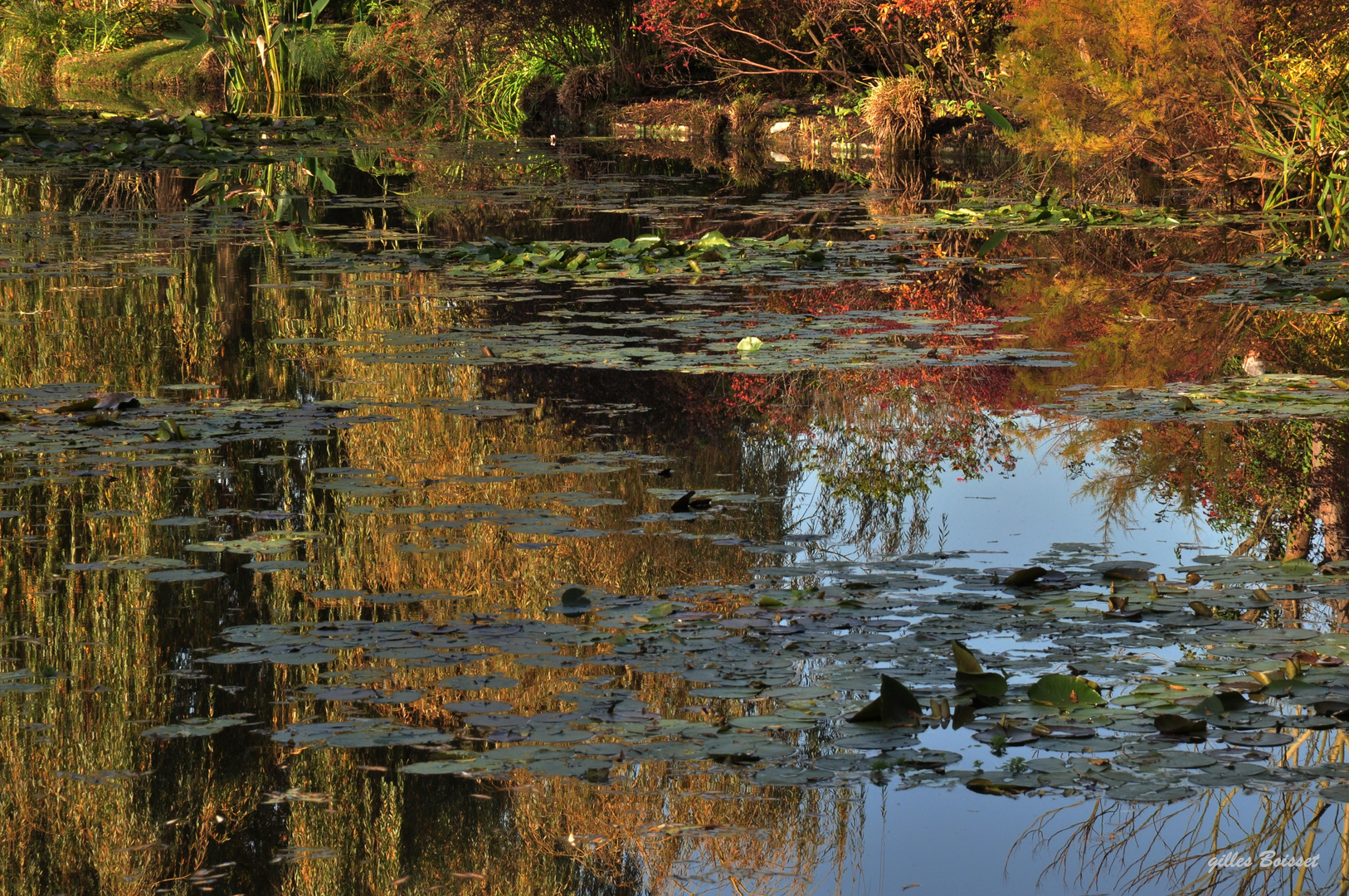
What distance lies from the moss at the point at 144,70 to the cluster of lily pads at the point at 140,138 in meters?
10.5

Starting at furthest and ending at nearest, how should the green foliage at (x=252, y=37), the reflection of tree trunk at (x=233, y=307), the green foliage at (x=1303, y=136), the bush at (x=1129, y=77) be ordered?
the green foliage at (x=252, y=37)
the bush at (x=1129, y=77)
the green foliage at (x=1303, y=136)
the reflection of tree trunk at (x=233, y=307)

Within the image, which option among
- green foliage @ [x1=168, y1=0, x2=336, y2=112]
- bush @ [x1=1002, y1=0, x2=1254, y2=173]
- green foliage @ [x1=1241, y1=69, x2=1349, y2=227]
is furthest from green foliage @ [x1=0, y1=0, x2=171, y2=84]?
green foliage @ [x1=1241, y1=69, x2=1349, y2=227]

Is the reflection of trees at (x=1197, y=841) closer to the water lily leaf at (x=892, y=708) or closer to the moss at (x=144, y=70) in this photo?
the water lily leaf at (x=892, y=708)

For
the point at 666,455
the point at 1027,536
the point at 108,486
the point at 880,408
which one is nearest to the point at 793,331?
the point at 880,408

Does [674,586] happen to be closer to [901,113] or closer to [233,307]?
[233,307]

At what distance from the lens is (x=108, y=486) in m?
4.36

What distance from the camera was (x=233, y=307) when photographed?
756cm

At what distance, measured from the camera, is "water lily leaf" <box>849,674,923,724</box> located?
2.73m

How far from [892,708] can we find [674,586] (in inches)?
→ 36.4

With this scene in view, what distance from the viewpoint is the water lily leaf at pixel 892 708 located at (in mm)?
2727

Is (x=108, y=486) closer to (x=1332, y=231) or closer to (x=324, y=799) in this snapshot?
(x=324, y=799)

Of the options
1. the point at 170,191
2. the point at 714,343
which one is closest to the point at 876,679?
the point at 714,343

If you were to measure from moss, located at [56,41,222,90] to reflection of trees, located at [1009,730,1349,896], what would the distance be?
31445 millimetres
